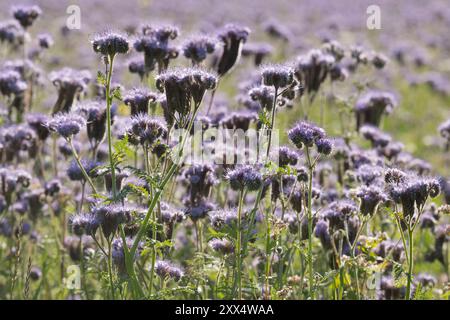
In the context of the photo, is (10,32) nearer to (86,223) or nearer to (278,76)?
(86,223)

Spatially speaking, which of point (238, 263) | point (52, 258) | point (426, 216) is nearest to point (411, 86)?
point (426, 216)

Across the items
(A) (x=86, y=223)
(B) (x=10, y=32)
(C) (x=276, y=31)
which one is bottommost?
(A) (x=86, y=223)

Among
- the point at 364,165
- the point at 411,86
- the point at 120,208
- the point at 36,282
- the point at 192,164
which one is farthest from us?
the point at 411,86

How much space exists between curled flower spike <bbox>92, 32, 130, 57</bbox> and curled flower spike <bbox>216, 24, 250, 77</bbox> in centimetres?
174

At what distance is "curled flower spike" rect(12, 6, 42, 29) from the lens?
7.30 metres

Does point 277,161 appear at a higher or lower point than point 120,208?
higher

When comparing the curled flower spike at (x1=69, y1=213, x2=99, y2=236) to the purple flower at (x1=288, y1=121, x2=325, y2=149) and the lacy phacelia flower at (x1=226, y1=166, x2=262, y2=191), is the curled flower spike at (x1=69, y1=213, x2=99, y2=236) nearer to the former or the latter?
the lacy phacelia flower at (x1=226, y1=166, x2=262, y2=191)

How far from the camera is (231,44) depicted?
6109mm

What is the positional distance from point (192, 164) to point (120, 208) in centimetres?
112

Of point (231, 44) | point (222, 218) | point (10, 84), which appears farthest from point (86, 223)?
point (10, 84)

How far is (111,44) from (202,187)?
153 centimetres

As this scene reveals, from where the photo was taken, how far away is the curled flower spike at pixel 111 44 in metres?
4.36

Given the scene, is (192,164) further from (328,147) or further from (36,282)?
(36,282)

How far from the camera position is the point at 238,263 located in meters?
4.48
